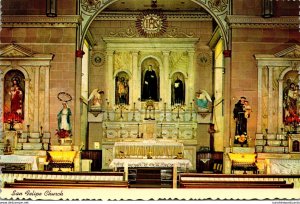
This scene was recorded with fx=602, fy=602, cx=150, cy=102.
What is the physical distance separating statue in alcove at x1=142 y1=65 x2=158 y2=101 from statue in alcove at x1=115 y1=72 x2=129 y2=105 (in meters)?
0.73

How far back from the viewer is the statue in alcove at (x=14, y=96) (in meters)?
19.5

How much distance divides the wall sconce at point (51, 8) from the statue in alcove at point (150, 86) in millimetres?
7072

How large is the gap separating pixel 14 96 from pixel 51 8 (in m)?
3.11

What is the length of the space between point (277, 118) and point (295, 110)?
0.64 m

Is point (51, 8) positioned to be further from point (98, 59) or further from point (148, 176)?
point (98, 59)

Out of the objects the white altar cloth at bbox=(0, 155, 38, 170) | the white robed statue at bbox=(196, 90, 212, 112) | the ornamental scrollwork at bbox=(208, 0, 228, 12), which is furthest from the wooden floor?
the white robed statue at bbox=(196, 90, 212, 112)

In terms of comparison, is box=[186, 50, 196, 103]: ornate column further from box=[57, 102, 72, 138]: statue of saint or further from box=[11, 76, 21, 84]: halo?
box=[11, 76, 21, 84]: halo

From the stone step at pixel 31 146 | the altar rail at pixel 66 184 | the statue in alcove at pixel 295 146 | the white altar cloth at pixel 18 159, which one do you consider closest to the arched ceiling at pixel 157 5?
the stone step at pixel 31 146

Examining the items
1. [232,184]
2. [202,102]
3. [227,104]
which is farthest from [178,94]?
[232,184]

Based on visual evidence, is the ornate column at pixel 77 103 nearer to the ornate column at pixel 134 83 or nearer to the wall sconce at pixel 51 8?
the wall sconce at pixel 51 8

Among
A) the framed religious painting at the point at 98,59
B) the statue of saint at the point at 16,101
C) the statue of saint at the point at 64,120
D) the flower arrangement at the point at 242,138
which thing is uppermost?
the framed religious painting at the point at 98,59

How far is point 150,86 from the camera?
84.4ft

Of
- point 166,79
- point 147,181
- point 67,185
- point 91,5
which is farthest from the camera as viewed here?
point 166,79

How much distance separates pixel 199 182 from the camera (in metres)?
11.9
